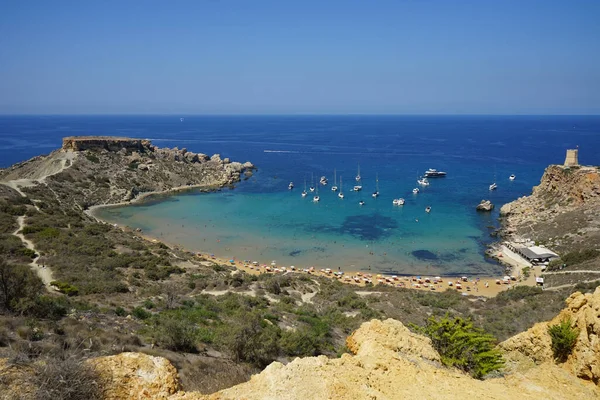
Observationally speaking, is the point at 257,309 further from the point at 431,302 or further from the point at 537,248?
the point at 537,248

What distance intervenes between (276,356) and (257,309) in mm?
6369

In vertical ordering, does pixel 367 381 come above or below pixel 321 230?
above

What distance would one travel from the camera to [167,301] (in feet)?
65.3

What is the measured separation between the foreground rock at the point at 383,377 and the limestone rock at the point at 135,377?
2 cm

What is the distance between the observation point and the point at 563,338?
9727 millimetres

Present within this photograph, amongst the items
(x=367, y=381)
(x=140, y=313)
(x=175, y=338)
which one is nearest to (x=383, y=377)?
(x=367, y=381)

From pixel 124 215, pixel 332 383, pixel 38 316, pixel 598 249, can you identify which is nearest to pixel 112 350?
pixel 38 316

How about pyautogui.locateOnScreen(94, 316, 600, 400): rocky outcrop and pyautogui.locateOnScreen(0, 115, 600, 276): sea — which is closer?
pyautogui.locateOnScreen(94, 316, 600, 400): rocky outcrop

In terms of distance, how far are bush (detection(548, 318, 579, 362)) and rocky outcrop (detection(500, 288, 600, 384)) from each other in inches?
5.4

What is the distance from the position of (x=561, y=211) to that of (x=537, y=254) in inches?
588

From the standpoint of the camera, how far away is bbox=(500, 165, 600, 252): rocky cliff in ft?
136

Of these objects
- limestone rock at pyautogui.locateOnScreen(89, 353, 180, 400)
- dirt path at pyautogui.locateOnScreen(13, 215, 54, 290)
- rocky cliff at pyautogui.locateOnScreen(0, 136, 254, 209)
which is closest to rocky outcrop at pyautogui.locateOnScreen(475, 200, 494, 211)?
rocky cliff at pyautogui.locateOnScreen(0, 136, 254, 209)

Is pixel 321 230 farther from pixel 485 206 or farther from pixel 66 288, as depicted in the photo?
pixel 66 288

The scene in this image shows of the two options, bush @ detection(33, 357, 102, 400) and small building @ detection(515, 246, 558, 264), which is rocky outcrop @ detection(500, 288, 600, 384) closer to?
bush @ detection(33, 357, 102, 400)
